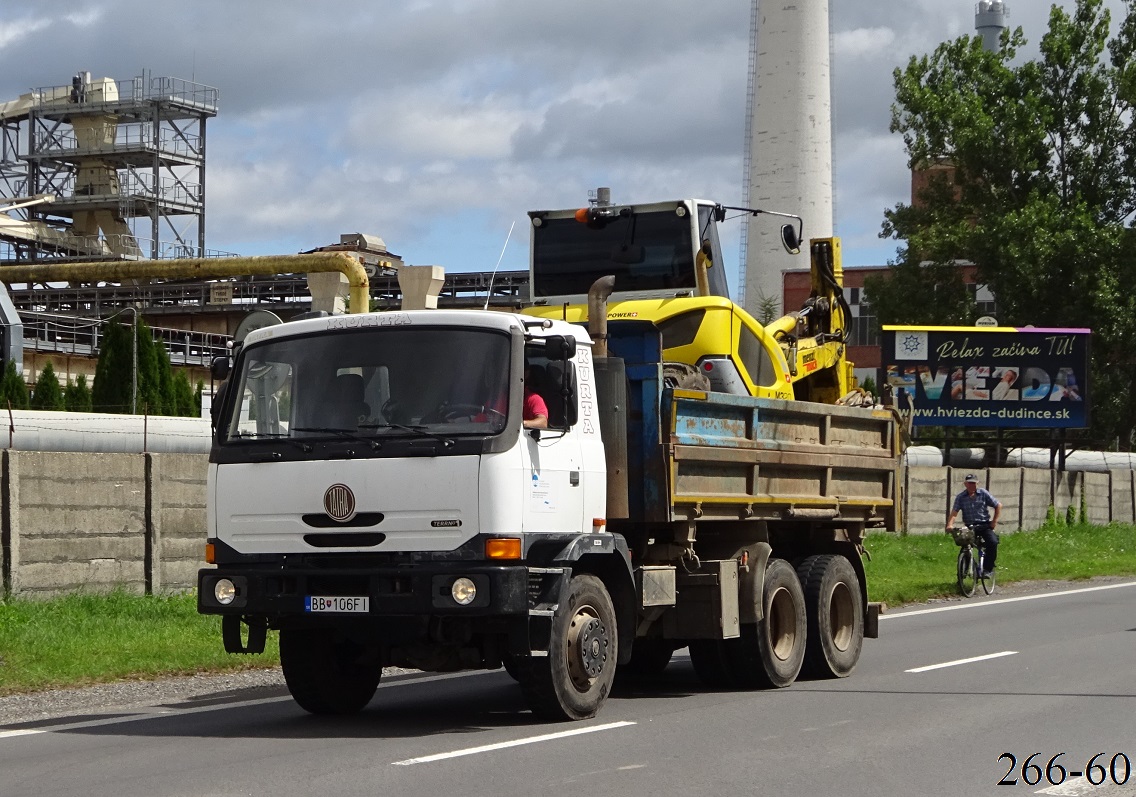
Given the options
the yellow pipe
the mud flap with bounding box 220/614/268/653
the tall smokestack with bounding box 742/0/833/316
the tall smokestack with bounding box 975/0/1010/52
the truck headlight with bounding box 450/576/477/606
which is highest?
the tall smokestack with bounding box 975/0/1010/52

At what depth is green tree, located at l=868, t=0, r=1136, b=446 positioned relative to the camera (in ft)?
170

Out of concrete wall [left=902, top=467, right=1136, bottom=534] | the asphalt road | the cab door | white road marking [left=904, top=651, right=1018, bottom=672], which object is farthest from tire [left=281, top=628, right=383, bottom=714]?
concrete wall [left=902, top=467, right=1136, bottom=534]

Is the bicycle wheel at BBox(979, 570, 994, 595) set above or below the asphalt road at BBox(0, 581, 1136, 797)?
below

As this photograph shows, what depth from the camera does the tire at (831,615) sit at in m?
13.1

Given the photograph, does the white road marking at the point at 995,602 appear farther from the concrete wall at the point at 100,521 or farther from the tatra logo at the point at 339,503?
the tatra logo at the point at 339,503

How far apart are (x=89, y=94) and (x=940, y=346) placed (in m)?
52.3

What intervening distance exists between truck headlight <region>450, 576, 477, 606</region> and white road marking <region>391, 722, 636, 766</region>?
2.69 ft

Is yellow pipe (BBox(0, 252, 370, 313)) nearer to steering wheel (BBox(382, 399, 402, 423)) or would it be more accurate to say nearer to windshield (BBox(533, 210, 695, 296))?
windshield (BBox(533, 210, 695, 296))

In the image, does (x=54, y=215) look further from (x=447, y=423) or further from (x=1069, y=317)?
(x=447, y=423)

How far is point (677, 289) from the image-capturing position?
576 inches

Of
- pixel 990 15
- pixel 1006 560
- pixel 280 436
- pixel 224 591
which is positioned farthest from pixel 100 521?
pixel 990 15

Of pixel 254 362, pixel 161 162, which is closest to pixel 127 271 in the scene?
pixel 254 362

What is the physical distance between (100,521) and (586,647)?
9.25 m

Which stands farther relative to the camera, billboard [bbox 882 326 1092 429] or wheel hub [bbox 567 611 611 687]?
billboard [bbox 882 326 1092 429]
